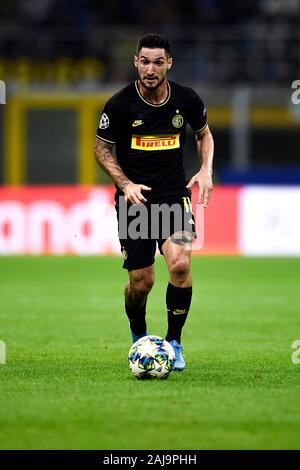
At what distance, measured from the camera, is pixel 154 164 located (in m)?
8.70

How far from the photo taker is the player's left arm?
28.2 ft

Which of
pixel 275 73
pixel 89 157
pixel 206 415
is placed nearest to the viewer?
pixel 206 415

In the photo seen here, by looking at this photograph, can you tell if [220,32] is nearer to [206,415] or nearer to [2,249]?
[2,249]

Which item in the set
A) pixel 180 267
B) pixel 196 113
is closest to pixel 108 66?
pixel 196 113

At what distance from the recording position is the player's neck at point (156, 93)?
862 centimetres

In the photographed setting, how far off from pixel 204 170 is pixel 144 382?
179cm

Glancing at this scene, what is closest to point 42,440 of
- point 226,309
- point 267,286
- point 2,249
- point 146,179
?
point 146,179

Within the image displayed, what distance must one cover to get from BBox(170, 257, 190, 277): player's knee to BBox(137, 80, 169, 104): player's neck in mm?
1260

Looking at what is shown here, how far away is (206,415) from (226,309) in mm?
6973

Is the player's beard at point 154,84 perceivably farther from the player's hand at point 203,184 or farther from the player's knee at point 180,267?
the player's knee at point 180,267

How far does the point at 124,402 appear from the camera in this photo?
7117 mm

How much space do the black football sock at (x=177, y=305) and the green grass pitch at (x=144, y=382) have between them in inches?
15.4

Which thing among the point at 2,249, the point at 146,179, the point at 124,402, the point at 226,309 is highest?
the point at 146,179

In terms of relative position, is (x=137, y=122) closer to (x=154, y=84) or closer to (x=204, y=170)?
(x=154, y=84)
